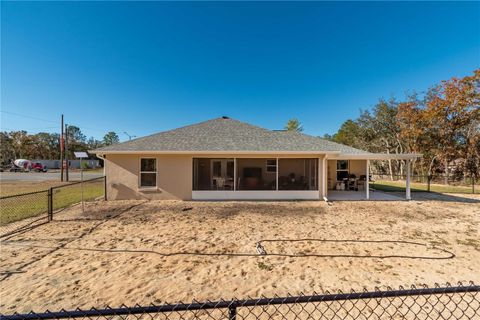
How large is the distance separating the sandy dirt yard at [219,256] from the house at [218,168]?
2.96 meters

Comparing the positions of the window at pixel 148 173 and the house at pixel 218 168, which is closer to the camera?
the house at pixel 218 168

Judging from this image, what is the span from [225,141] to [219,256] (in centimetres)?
802

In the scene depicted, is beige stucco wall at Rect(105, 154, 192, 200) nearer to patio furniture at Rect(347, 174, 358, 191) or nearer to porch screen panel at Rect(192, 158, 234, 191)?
porch screen panel at Rect(192, 158, 234, 191)

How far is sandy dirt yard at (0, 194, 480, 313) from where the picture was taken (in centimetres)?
348

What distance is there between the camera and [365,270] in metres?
4.09

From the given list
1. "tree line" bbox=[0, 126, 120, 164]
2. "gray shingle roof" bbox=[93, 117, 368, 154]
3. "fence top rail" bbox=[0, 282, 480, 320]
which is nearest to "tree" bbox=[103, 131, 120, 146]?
"tree line" bbox=[0, 126, 120, 164]

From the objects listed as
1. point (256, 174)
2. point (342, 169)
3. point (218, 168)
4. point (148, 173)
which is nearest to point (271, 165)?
point (256, 174)

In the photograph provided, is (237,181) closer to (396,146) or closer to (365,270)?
(365,270)

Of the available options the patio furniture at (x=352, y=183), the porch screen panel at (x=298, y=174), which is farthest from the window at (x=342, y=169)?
the porch screen panel at (x=298, y=174)

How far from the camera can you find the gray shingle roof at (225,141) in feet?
36.1

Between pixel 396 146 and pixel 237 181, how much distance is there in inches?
1163

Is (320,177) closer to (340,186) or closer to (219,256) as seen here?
(340,186)

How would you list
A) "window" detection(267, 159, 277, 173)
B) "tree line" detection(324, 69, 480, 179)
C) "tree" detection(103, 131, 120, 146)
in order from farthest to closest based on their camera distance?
1. "tree" detection(103, 131, 120, 146)
2. "tree line" detection(324, 69, 480, 179)
3. "window" detection(267, 159, 277, 173)

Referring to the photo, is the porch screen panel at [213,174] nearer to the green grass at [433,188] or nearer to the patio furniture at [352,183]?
the patio furniture at [352,183]
